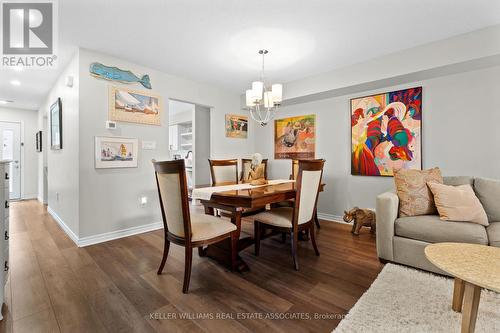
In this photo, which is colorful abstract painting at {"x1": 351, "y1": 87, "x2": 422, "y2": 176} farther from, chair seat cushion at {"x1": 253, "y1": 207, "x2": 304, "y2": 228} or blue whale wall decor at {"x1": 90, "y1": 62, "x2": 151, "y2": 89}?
blue whale wall decor at {"x1": 90, "y1": 62, "x2": 151, "y2": 89}

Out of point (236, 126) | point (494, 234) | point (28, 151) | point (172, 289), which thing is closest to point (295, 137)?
point (236, 126)

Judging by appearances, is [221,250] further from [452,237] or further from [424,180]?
[424,180]

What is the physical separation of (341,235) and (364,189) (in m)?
0.93

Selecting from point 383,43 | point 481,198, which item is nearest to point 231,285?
point 481,198

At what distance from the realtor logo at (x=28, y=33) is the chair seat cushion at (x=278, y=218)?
8.98 feet

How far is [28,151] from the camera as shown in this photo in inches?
217

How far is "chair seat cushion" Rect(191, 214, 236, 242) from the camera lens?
1.79 meters

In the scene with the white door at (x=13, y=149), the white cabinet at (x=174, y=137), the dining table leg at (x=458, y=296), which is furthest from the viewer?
the white cabinet at (x=174, y=137)

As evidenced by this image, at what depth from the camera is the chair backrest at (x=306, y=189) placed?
81.2 inches

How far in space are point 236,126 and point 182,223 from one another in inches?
122

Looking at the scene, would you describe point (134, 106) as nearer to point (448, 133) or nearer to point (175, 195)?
point (175, 195)

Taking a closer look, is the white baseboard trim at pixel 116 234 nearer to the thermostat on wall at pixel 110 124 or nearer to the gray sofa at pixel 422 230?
the thermostat on wall at pixel 110 124

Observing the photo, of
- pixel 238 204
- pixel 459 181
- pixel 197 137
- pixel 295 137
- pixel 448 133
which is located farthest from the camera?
pixel 197 137

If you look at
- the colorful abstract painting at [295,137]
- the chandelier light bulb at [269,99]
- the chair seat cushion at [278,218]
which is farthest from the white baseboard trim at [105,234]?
the colorful abstract painting at [295,137]
